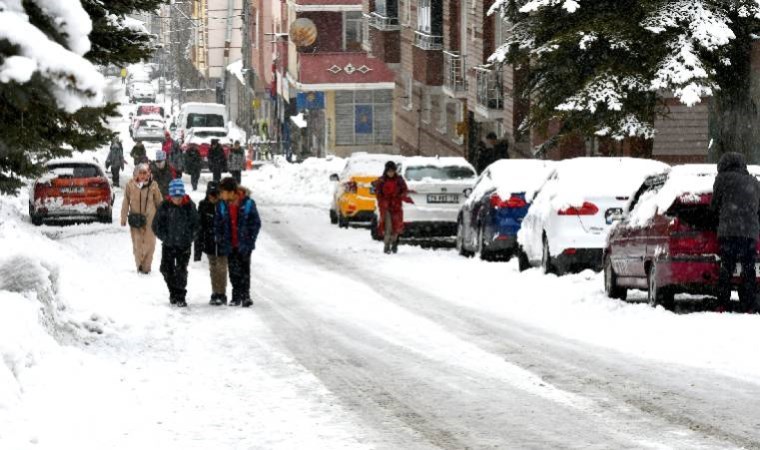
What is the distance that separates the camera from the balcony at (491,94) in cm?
4641

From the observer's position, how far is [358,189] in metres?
35.5

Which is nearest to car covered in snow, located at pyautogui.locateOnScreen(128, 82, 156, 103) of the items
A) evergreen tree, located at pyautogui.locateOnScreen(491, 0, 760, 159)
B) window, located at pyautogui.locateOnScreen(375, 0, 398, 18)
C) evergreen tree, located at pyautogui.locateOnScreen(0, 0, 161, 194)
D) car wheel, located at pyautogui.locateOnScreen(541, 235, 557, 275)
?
window, located at pyautogui.locateOnScreen(375, 0, 398, 18)

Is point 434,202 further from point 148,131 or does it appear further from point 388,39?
point 148,131

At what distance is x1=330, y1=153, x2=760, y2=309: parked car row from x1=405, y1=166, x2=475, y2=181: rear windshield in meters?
0.02

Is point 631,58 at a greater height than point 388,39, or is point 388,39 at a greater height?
point 388,39

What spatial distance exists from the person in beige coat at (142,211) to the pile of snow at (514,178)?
514 centimetres

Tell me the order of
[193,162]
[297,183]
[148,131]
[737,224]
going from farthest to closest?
1. [148,131]
2. [297,183]
3. [193,162]
4. [737,224]

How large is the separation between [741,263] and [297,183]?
3936cm

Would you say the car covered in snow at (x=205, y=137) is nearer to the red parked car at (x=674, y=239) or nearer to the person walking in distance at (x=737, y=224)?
the red parked car at (x=674, y=239)

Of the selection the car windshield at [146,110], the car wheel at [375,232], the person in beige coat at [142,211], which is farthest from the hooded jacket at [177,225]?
the car windshield at [146,110]

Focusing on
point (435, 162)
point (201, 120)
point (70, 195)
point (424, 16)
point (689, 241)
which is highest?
point (424, 16)

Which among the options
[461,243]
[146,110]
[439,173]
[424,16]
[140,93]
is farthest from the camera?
[140,93]

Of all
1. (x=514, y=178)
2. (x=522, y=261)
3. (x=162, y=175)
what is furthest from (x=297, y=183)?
(x=522, y=261)

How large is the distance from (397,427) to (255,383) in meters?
2.36
